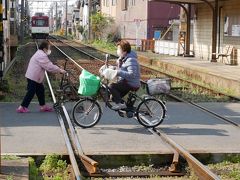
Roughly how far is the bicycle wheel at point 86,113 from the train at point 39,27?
6206 centimetres

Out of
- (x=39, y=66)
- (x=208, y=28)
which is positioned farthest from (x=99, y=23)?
(x=39, y=66)

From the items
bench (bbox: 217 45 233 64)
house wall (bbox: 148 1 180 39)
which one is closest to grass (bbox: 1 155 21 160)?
bench (bbox: 217 45 233 64)

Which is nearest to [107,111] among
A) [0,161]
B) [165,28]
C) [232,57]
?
[0,161]

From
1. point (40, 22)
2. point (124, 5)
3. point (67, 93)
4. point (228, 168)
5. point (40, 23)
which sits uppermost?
point (124, 5)

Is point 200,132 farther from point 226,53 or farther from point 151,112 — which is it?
point 226,53

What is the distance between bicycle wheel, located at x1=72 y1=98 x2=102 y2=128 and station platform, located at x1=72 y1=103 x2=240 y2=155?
13cm

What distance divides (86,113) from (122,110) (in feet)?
2.16

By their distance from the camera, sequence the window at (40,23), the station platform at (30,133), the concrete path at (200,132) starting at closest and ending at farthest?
1. the station platform at (30,133)
2. the concrete path at (200,132)
3. the window at (40,23)

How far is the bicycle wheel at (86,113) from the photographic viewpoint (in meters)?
9.75

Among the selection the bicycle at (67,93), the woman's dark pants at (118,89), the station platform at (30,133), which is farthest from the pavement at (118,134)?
the woman's dark pants at (118,89)

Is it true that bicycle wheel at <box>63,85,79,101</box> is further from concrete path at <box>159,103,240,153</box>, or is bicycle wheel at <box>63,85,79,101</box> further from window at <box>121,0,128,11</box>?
window at <box>121,0,128,11</box>

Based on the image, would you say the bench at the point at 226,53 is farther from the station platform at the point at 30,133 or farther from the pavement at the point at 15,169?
the pavement at the point at 15,169

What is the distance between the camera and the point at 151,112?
32.6 ft

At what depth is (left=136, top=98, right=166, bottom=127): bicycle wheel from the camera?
32.4 feet
